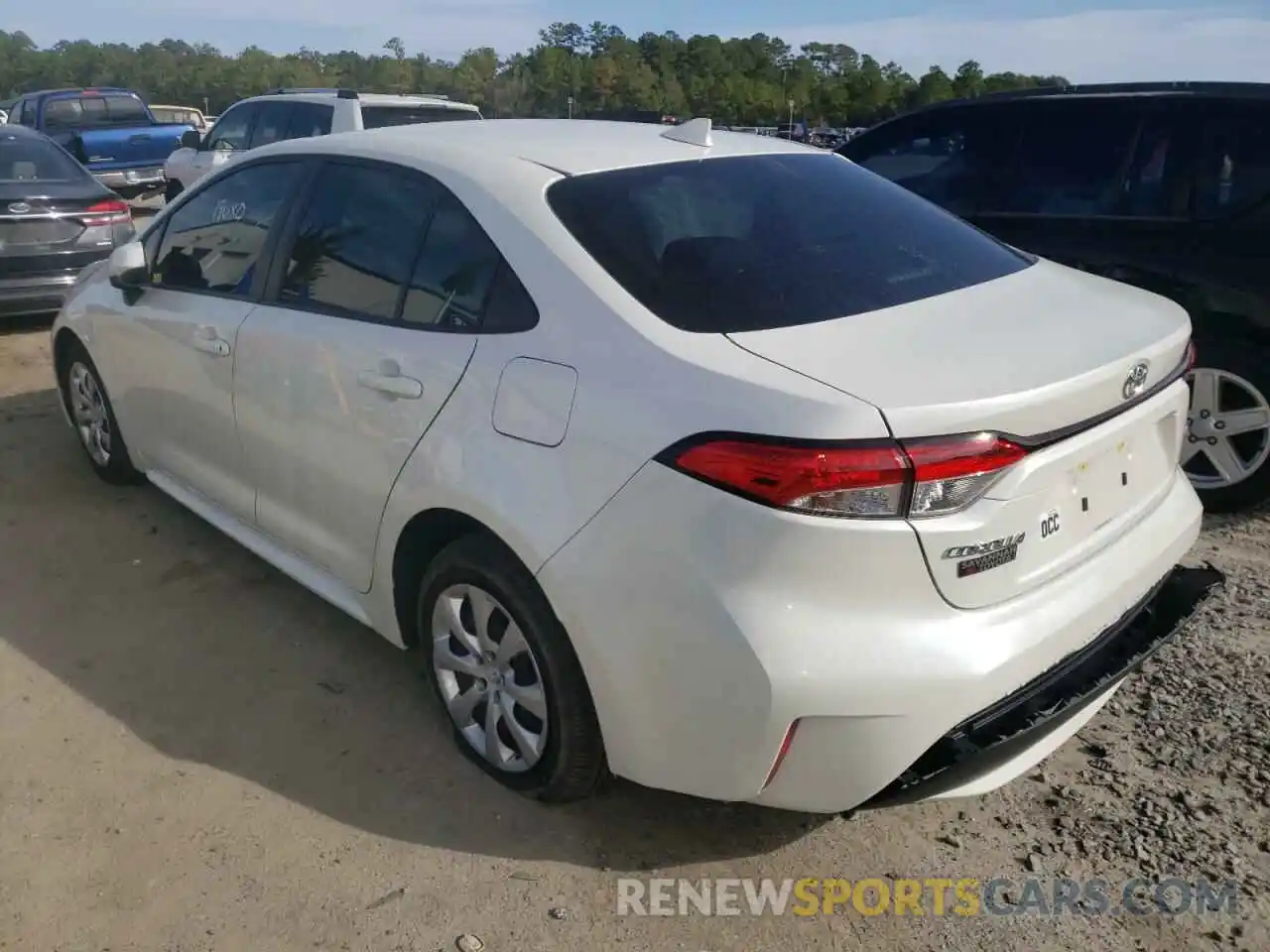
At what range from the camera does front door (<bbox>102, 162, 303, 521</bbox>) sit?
3.66 meters

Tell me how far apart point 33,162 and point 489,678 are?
7.39 meters

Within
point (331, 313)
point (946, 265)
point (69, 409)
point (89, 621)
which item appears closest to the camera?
point (946, 265)

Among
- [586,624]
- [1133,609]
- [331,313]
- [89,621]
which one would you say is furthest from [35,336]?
[1133,609]

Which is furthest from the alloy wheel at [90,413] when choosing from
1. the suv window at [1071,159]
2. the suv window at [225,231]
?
the suv window at [1071,159]

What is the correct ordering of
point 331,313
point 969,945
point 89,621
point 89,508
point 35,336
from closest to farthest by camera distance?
1. point 969,945
2. point 331,313
3. point 89,621
4. point 89,508
5. point 35,336

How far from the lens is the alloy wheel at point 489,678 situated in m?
2.70

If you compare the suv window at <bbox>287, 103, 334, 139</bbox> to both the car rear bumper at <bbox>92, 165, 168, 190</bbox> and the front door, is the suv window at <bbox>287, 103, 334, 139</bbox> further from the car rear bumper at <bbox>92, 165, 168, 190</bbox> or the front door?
the front door

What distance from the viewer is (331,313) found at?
3.22 metres

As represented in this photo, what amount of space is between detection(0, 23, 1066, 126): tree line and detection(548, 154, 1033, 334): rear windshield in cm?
1856

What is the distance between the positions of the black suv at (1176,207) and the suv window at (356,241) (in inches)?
120

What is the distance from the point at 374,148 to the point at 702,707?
6.53 feet

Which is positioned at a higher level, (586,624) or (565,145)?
(565,145)

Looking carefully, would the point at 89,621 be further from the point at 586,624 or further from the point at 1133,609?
the point at 1133,609

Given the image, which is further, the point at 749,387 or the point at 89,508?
the point at 89,508
